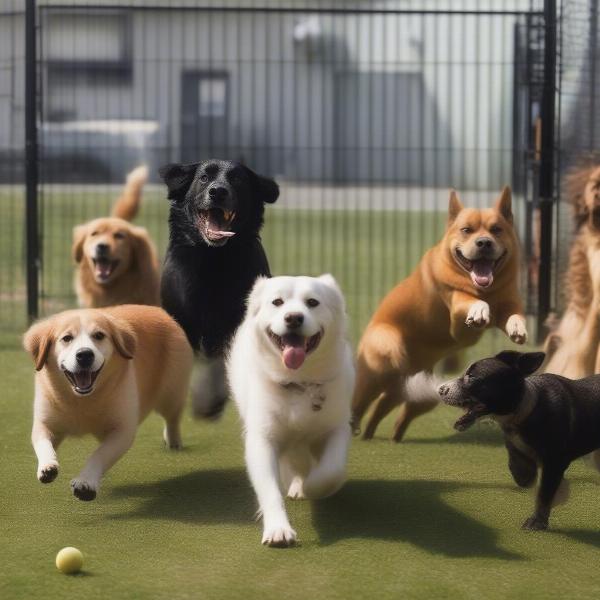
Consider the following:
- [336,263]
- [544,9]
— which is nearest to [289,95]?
[336,263]

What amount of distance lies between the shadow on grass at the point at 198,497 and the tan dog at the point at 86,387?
0.19 metres

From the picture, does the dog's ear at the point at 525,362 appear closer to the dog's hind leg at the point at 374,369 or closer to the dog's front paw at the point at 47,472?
the dog's hind leg at the point at 374,369

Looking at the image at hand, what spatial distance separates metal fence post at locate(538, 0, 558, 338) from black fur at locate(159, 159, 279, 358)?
2629 mm

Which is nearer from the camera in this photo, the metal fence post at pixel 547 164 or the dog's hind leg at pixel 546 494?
the dog's hind leg at pixel 546 494

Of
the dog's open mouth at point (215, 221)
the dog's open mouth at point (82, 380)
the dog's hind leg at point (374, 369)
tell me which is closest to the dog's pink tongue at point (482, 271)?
the dog's hind leg at point (374, 369)

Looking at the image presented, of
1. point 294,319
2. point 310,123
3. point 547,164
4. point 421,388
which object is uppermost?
point 310,123

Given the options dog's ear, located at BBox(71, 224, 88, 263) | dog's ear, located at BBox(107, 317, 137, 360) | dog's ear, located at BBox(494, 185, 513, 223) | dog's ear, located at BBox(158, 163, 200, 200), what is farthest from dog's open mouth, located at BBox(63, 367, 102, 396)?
dog's ear, located at BBox(71, 224, 88, 263)

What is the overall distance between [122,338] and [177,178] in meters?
1.18

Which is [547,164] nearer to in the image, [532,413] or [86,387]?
[532,413]

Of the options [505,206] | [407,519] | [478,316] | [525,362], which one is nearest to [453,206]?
[505,206]

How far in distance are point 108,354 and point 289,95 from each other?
16713 millimetres

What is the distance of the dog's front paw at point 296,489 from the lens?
427 cm

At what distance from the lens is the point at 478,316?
16.1ft

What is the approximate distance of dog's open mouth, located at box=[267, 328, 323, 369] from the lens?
389 centimetres
